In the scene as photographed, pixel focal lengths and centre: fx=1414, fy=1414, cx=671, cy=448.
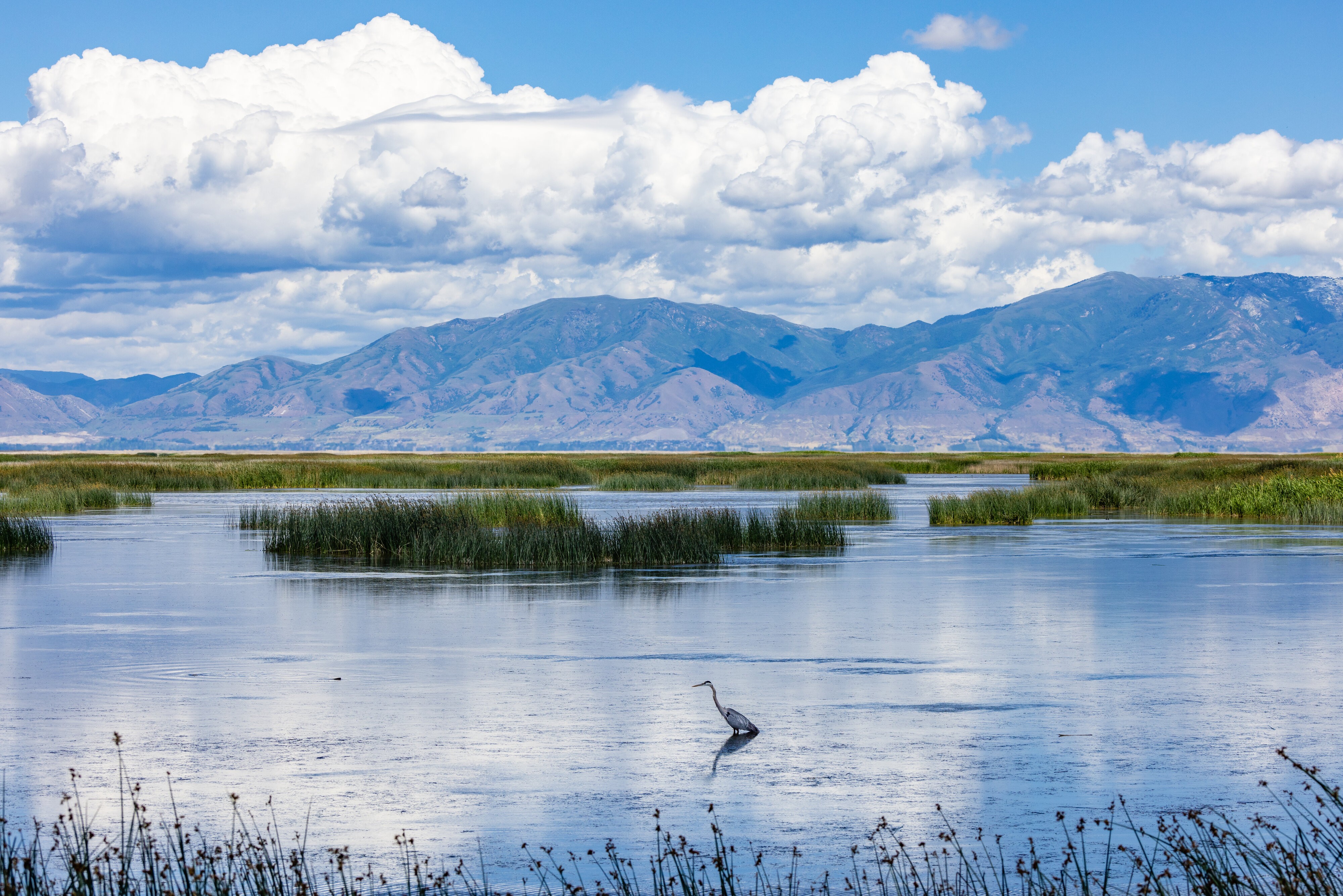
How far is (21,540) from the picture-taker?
105 feet

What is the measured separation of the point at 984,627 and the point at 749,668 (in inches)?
196

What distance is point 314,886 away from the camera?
7516 mm

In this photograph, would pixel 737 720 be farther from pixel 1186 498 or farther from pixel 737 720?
pixel 1186 498

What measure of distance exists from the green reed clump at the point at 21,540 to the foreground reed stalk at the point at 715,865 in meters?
24.6

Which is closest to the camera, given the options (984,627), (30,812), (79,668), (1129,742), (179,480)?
(30,812)

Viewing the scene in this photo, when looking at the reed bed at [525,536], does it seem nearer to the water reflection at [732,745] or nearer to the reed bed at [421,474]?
the water reflection at [732,745]

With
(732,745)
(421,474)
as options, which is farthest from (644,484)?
(732,745)

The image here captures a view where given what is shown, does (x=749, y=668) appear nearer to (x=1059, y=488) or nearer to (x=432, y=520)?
(x=432, y=520)

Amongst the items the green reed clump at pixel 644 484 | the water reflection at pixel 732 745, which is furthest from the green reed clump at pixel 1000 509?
the water reflection at pixel 732 745

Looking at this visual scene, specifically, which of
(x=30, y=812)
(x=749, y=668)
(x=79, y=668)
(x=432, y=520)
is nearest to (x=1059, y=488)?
(x=432, y=520)

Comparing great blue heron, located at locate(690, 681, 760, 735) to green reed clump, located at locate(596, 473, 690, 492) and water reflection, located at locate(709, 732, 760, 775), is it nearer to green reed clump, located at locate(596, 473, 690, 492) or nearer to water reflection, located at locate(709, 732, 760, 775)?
water reflection, located at locate(709, 732, 760, 775)

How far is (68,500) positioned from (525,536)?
26762 millimetres

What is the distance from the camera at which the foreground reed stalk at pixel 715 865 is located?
7066mm

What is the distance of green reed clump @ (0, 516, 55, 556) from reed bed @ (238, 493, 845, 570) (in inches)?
196
